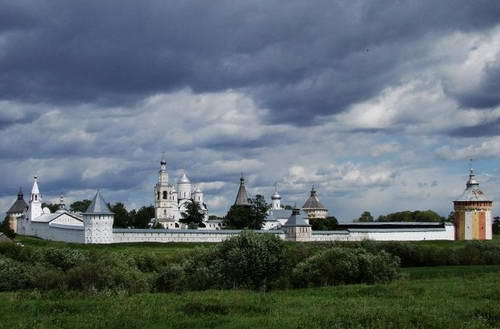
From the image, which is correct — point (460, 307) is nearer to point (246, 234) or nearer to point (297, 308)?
point (297, 308)

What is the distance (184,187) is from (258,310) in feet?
372

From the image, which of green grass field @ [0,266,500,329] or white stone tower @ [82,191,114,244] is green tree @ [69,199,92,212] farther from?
green grass field @ [0,266,500,329]

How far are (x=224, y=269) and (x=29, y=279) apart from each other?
7.39m

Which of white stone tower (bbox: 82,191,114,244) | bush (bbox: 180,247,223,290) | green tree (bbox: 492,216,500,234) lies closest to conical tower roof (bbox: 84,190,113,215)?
white stone tower (bbox: 82,191,114,244)

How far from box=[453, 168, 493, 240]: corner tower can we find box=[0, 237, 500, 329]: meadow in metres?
67.0

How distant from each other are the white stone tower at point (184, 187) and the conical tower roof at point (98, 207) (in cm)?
5500

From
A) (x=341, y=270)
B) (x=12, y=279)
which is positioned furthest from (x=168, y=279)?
(x=341, y=270)

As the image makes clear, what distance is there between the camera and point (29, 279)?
79.9 ft

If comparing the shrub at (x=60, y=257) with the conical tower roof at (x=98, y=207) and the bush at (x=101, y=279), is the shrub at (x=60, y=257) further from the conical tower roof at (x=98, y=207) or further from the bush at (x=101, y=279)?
the conical tower roof at (x=98, y=207)

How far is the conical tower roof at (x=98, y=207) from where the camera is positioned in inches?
2623

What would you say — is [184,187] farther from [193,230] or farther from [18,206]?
[193,230]

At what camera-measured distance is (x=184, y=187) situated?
126 metres

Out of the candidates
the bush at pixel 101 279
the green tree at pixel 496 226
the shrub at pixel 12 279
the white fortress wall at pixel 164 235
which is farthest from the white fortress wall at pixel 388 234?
the shrub at pixel 12 279

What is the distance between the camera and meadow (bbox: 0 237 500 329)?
11.5 m
